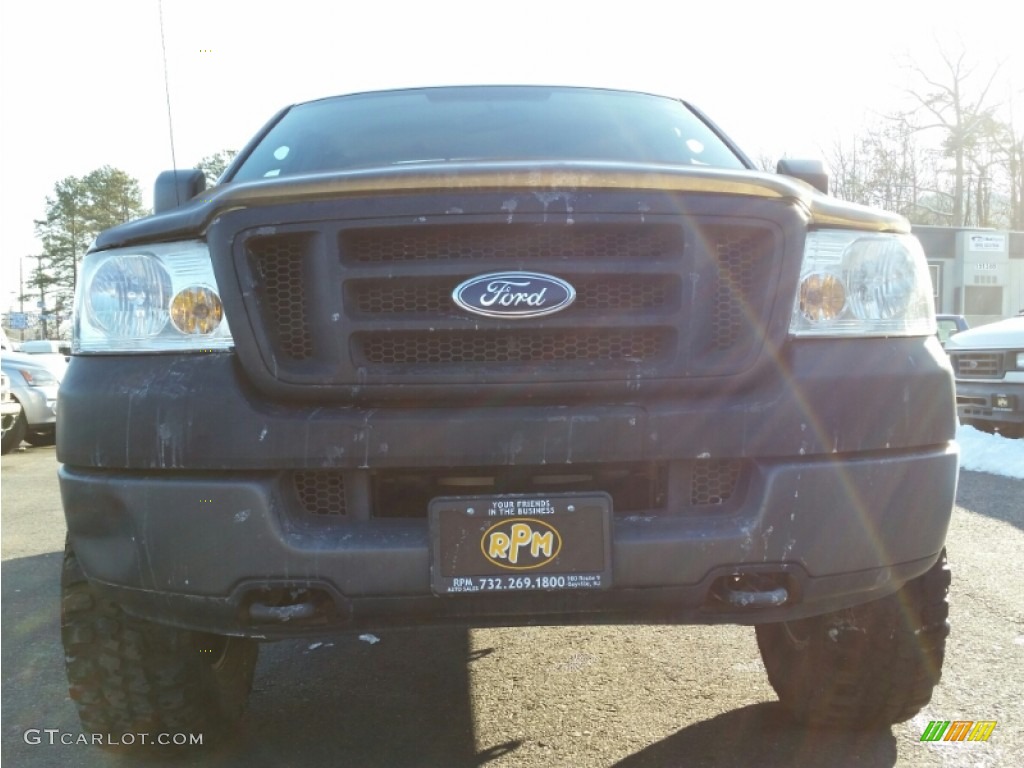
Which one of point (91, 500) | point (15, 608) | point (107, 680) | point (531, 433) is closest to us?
point (531, 433)

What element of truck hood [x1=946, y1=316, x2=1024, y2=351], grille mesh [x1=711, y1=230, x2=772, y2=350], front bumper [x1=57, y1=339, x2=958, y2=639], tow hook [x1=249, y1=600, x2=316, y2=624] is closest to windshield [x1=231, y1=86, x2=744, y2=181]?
grille mesh [x1=711, y1=230, x2=772, y2=350]

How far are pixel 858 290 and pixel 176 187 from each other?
2079mm

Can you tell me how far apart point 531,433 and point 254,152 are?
2.02 meters

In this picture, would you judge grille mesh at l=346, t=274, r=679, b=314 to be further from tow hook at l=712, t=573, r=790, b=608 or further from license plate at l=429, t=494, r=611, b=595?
tow hook at l=712, t=573, r=790, b=608

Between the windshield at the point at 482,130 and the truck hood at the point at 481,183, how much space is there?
104cm

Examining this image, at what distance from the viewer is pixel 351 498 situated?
1980 mm

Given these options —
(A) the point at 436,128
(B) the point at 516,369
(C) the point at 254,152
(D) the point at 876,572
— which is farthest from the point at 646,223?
(C) the point at 254,152

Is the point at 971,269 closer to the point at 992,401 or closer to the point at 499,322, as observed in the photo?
the point at 992,401

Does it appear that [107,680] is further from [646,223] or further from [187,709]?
[646,223]

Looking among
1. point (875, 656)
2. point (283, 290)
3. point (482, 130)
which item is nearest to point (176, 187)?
point (482, 130)

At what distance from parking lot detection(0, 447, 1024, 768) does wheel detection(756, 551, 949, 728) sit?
109 mm

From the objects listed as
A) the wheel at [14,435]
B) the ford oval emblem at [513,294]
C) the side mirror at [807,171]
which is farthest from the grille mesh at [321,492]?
the wheel at [14,435]

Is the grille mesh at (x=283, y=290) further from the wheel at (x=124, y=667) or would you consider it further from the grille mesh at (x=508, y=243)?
the wheel at (x=124, y=667)

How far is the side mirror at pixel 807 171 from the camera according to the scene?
3.00m
